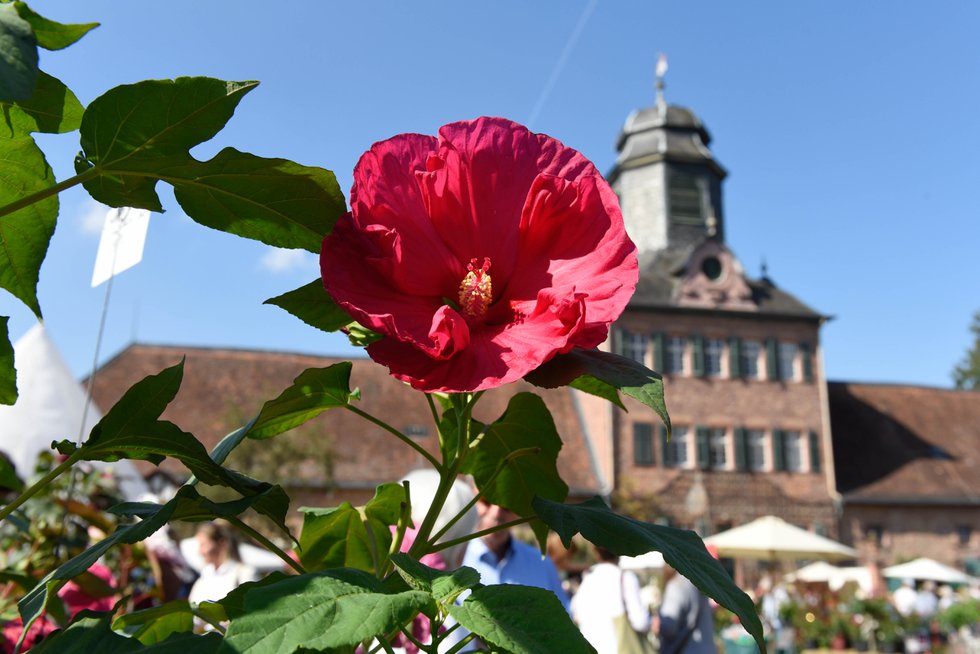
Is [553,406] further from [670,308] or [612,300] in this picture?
[612,300]

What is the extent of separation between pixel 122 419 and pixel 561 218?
Answer: 1.39 ft

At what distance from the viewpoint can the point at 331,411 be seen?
28438 millimetres

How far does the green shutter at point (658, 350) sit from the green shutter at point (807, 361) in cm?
492

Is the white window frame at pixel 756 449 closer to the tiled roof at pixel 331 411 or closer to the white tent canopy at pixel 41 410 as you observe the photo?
the tiled roof at pixel 331 411

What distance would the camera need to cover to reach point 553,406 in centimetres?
3219

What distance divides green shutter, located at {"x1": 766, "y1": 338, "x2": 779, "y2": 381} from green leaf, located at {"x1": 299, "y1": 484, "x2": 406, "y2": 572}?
3175 centimetres

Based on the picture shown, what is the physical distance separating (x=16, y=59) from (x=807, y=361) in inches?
1313

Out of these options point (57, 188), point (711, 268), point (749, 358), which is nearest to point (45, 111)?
point (57, 188)

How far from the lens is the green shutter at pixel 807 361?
31875 mm

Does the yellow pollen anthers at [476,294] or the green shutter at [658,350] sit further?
the green shutter at [658,350]

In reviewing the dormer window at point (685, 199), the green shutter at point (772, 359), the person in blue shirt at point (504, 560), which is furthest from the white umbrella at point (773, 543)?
the dormer window at point (685, 199)

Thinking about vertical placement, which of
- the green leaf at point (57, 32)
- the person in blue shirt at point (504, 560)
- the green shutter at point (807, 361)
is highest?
the green shutter at point (807, 361)

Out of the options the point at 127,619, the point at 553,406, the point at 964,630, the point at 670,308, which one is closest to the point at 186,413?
the point at 553,406

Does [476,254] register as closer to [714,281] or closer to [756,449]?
[756,449]
